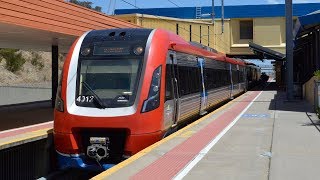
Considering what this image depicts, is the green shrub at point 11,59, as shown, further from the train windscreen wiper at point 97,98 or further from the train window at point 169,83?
the train windscreen wiper at point 97,98

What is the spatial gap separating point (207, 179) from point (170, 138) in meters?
3.75

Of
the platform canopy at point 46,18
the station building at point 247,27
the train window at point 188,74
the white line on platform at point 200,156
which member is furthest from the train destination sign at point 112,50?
the station building at point 247,27

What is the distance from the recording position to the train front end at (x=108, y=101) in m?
9.66

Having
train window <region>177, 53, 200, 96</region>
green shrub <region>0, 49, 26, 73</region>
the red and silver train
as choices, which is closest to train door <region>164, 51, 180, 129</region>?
the red and silver train

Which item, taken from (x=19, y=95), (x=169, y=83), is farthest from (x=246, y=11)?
(x=169, y=83)

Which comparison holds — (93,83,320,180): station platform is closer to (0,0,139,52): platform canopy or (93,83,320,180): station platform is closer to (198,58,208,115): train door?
(198,58,208,115): train door

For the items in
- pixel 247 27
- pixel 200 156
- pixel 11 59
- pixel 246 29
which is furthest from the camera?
pixel 11 59

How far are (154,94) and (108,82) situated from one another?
101 cm

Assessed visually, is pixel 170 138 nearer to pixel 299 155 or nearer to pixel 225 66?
pixel 299 155

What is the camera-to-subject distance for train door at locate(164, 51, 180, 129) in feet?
36.3

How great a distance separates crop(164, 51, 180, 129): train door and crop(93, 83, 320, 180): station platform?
40 centimetres

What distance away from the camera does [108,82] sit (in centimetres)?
1038

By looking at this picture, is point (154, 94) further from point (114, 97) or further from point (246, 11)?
point (246, 11)

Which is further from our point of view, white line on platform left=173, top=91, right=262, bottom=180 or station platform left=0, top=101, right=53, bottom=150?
station platform left=0, top=101, right=53, bottom=150
